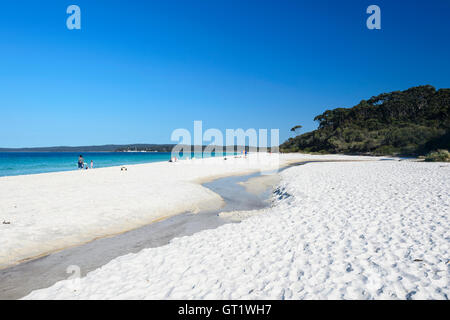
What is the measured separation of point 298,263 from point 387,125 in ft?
266

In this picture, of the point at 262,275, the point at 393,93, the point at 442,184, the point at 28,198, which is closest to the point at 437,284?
the point at 262,275

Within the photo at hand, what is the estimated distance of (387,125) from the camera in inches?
2739

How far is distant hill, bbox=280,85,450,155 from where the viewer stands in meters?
50.4

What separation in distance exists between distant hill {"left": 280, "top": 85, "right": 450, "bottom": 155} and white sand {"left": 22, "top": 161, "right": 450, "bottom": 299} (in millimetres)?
42884

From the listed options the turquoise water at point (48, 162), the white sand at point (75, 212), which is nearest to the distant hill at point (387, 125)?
the white sand at point (75, 212)

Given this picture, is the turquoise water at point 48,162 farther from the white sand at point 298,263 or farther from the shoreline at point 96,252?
the white sand at point 298,263

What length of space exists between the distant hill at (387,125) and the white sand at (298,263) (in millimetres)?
42884

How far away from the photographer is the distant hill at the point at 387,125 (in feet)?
165

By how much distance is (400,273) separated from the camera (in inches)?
149

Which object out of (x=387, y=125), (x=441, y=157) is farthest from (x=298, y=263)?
(x=387, y=125)

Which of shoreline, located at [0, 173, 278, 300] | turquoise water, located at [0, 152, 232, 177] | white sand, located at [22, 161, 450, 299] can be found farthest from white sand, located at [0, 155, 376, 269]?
turquoise water, located at [0, 152, 232, 177]

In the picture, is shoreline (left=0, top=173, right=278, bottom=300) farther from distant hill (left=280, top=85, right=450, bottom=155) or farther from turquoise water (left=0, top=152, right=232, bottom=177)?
distant hill (left=280, top=85, right=450, bottom=155)
